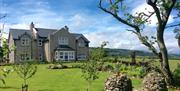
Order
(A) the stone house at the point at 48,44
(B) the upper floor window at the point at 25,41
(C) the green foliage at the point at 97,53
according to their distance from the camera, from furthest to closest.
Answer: (A) the stone house at the point at 48,44 < (B) the upper floor window at the point at 25,41 < (C) the green foliage at the point at 97,53

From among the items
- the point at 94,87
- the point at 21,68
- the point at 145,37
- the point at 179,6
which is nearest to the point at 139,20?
the point at 145,37

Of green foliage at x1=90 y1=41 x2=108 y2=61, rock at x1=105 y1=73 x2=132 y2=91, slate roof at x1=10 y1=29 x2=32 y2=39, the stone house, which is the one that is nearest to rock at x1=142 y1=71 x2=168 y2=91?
rock at x1=105 y1=73 x2=132 y2=91

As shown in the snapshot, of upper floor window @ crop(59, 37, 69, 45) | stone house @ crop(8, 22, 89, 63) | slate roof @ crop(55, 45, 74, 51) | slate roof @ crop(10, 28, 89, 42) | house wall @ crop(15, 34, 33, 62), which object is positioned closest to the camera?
house wall @ crop(15, 34, 33, 62)

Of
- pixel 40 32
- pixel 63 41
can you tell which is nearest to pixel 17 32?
pixel 40 32

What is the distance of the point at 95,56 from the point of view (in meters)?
33.7

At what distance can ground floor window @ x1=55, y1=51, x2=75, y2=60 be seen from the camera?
8419 cm

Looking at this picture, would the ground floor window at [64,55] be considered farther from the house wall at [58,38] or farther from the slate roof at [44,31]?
the slate roof at [44,31]

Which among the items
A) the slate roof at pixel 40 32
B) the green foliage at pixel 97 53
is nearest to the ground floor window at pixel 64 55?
the slate roof at pixel 40 32

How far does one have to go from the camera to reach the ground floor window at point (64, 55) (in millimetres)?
84188

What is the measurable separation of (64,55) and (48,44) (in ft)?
14.4

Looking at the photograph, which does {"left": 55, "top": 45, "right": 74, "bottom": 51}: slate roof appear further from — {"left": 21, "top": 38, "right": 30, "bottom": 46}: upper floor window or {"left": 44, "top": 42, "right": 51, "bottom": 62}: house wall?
{"left": 21, "top": 38, "right": 30, "bottom": 46}: upper floor window

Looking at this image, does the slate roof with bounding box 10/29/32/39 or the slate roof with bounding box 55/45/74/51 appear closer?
the slate roof with bounding box 10/29/32/39

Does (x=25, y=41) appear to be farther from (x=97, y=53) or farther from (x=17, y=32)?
(x=97, y=53)

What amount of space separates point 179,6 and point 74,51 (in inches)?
2056
